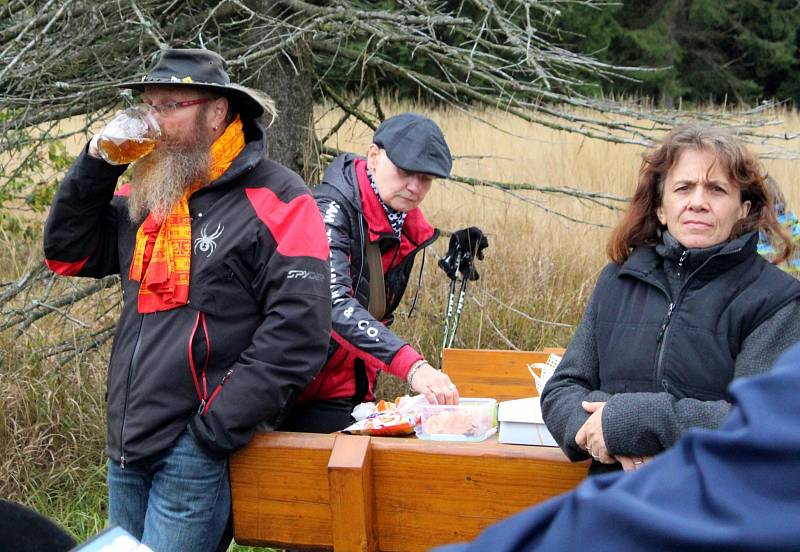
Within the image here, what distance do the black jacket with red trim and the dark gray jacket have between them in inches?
30.6

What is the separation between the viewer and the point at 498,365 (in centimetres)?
400

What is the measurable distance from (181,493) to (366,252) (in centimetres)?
112

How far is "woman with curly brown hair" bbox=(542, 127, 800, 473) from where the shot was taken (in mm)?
2350

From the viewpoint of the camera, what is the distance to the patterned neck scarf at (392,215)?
11.4 ft

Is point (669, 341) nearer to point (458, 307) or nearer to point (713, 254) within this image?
point (713, 254)

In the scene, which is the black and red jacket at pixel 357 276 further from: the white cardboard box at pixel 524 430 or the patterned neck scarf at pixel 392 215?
the white cardboard box at pixel 524 430

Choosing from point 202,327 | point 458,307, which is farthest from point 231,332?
point 458,307

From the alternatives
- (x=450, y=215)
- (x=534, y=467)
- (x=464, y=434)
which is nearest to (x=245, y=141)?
(x=464, y=434)

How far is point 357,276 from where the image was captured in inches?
138

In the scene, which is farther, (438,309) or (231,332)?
(438,309)

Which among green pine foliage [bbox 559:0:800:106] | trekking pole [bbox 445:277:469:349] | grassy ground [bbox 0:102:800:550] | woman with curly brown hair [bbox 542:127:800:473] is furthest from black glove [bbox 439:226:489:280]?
green pine foliage [bbox 559:0:800:106]

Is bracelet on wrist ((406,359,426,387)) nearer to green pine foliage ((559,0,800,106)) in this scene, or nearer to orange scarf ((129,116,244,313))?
orange scarf ((129,116,244,313))

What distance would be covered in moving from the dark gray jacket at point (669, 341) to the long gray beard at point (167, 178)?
1.27 meters

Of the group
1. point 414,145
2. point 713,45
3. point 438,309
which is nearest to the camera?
point 414,145
